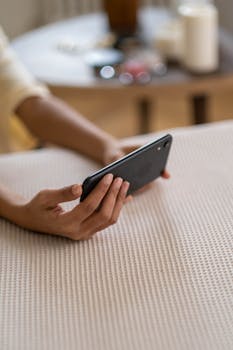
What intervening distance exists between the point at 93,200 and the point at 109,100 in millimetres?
1746

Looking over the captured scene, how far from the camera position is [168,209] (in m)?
0.88

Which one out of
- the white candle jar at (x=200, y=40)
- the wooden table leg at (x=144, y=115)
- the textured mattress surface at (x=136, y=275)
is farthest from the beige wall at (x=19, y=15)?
the textured mattress surface at (x=136, y=275)

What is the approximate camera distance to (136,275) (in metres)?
0.75

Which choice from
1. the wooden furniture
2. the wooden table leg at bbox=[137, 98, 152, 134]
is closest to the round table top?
the wooden furniture

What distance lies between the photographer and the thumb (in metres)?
0.78

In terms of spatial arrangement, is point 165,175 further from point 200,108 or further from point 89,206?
point 200,108

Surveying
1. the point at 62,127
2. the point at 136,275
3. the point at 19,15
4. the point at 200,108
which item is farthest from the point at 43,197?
the point at 19,15

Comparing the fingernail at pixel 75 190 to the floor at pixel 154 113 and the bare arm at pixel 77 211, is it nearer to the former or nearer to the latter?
the bare arm at pixel 77 211

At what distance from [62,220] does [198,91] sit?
0.84 metres

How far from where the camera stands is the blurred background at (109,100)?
2.43 metres

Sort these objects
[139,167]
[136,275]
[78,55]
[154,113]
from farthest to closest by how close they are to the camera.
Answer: [154,113]
[78,55]
[139,167]
[136,275]

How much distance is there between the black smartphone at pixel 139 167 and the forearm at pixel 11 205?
0.38ft

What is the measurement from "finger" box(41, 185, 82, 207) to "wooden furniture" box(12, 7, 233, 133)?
30.2 inches

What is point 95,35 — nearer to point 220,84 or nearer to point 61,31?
point 61,31
